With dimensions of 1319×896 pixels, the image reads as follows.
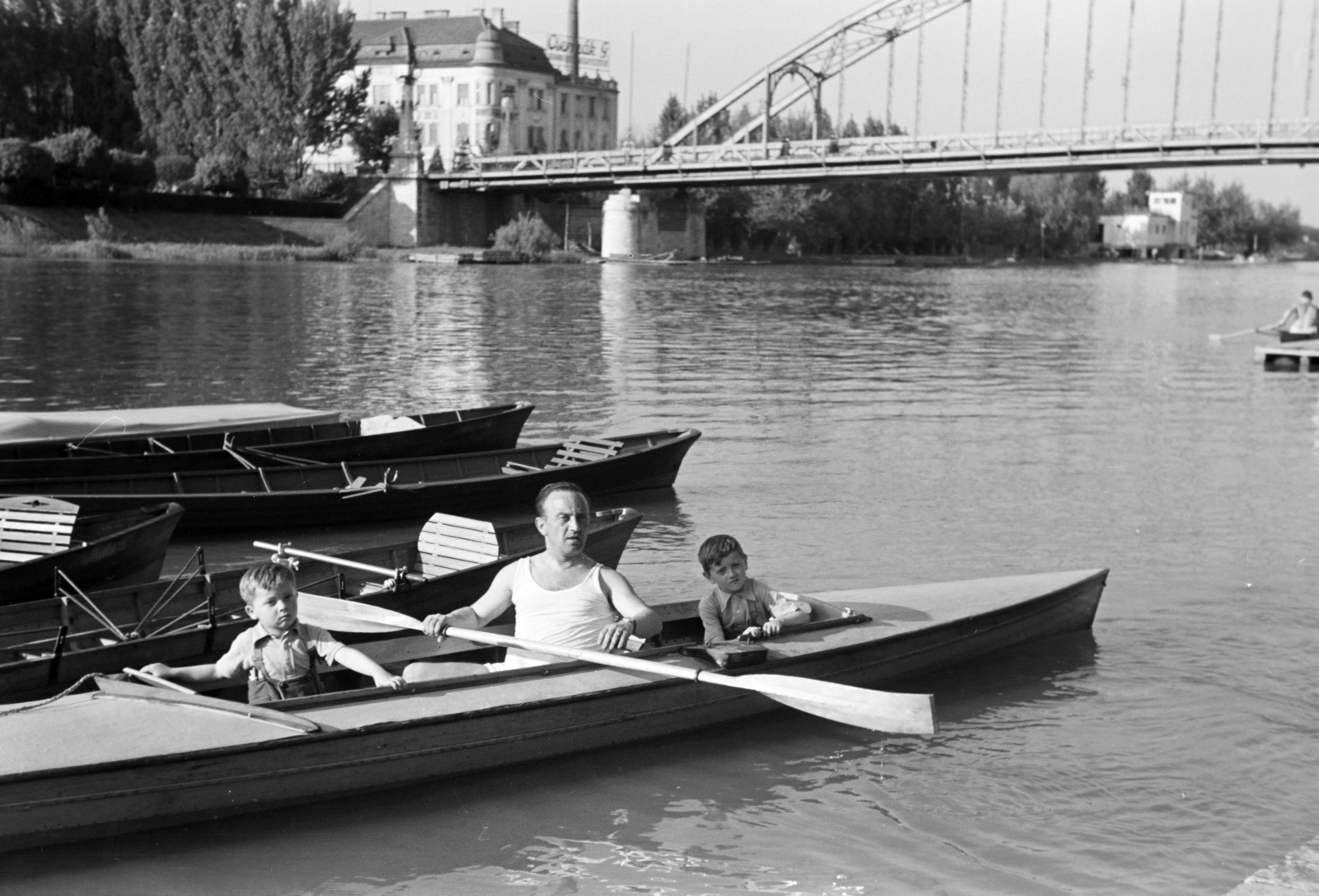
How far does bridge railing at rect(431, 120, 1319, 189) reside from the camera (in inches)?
2072

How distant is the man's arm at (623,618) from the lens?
7.46 meters

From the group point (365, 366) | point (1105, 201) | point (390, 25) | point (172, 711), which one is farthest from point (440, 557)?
point (1105, 201)

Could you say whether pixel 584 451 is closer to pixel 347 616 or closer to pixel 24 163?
pixel 347 616

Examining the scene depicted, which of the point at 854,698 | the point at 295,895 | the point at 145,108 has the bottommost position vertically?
the point at 295,895

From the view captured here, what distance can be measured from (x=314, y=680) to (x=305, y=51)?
70.3 metres

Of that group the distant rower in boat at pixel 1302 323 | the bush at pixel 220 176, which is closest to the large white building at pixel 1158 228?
the bush at pixel 220 176

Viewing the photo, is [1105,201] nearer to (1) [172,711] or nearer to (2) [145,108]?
(2) [145,108]

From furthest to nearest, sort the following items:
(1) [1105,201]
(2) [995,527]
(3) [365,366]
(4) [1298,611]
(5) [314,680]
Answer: (1) [1105,201], (3) [365,366], (2) [995,527], (4) [1298,611], (5) [314,680]

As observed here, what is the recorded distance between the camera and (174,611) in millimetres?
8422

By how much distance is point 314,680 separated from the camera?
7059 millimetres

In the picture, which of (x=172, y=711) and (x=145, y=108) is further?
(x=145, y=108)

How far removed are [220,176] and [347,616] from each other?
64954 millimetres

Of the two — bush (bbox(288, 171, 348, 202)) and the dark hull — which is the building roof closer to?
bush (bbox(288, 171, 348, 202))

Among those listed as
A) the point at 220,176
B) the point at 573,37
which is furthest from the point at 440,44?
the point at 220,176
